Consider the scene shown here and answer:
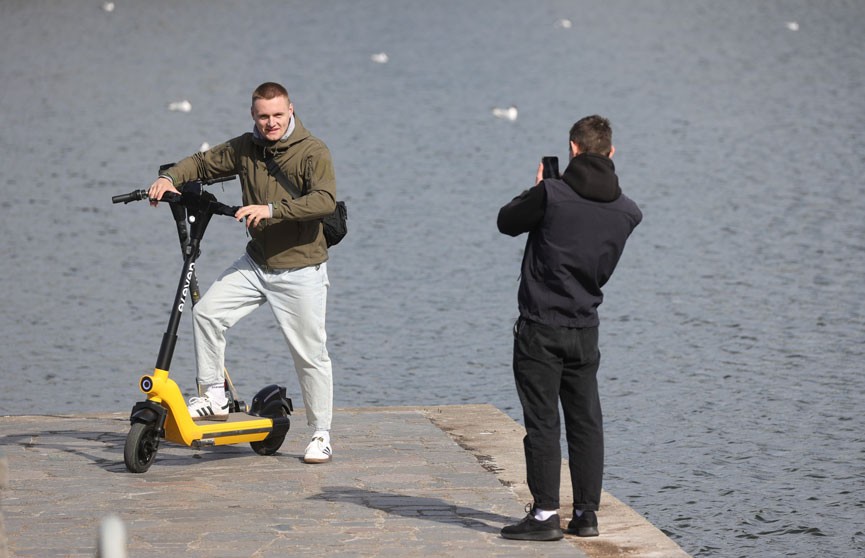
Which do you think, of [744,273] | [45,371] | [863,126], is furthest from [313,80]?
[45,371]

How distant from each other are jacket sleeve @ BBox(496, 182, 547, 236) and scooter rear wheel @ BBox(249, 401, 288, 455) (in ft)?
7.71

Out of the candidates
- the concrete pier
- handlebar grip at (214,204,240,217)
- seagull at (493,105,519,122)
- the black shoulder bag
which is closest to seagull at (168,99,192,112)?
seagull at (493,105,519,122)

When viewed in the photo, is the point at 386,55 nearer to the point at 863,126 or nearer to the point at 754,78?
the point at 754,78

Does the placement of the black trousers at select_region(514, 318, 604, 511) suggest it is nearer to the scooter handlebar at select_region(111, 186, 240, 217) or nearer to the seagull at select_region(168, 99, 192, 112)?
the scooter handlebar at select_region(111, 186, 240, 217)

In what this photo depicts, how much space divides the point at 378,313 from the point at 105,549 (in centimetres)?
1191

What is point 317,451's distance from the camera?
25.6 ft

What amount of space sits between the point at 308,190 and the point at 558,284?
1.86 metres

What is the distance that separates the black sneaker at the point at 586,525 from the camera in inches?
254

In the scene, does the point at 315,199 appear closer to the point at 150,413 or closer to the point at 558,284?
the point at 150,413

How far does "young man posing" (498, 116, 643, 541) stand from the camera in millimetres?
6180

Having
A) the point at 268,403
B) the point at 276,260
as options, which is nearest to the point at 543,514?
the point at 276,260

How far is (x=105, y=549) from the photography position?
303cm

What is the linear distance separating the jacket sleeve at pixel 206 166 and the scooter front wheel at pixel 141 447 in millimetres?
1263

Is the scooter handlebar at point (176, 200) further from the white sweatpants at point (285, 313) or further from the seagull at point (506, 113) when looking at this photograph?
the seagull at point (506, 113)
